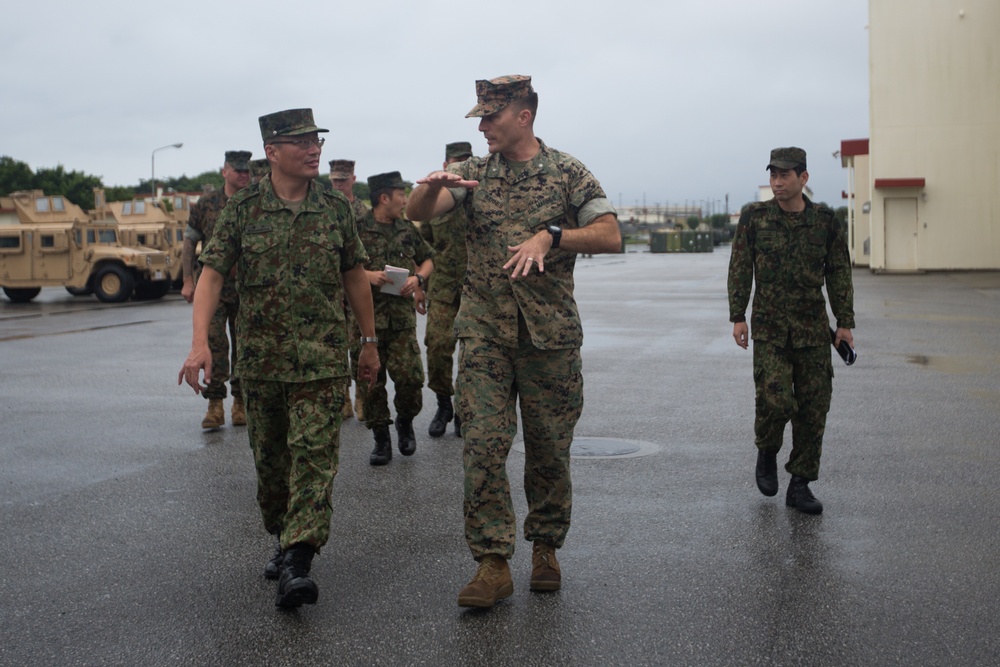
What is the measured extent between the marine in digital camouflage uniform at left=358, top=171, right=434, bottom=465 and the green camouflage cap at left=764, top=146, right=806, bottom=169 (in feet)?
8.63

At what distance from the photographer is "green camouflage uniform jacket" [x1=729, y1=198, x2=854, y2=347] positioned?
644 cm

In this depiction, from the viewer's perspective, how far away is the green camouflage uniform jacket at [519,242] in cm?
500

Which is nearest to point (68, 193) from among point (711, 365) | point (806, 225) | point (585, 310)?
point (585, 310)

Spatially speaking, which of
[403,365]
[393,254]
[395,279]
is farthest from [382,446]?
[393,254]

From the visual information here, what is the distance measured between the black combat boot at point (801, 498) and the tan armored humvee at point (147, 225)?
25.7 metres

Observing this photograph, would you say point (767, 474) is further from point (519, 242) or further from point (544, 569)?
point (519, 242)

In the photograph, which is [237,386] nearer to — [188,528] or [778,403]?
[188,528]

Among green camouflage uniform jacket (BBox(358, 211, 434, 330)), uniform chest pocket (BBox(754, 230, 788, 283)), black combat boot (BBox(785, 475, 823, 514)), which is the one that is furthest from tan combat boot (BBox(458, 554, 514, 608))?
green camouflage uniform jacket (BBox(358, 211, 434, 330))

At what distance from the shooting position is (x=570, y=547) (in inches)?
225

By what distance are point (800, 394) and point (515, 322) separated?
2.20 m

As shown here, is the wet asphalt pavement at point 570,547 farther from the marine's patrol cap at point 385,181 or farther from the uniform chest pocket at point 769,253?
the marine's patrol cap at point 385,181

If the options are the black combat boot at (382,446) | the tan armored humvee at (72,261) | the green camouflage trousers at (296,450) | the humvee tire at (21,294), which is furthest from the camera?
the humvee tire at (21,294)

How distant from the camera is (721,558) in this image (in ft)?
18.0

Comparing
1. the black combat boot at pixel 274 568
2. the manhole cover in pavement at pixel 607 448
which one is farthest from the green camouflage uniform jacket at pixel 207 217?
the black combat boot at pixel 274 568
